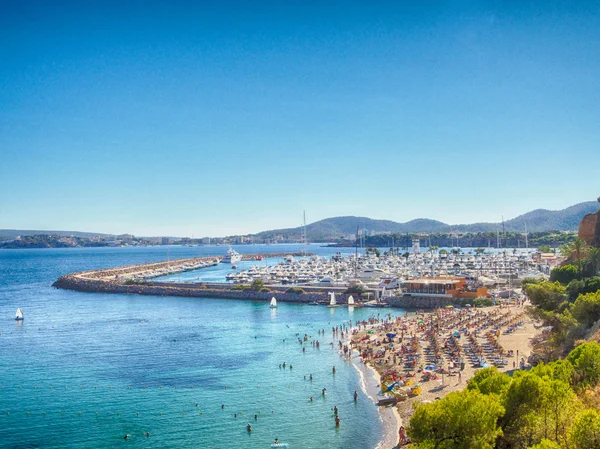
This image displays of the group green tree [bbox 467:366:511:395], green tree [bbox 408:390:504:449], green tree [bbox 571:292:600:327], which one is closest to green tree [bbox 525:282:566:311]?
green tree [bbox 571:292:600:327]

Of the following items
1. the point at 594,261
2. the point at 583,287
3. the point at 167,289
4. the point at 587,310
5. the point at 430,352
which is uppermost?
the point at 594,261

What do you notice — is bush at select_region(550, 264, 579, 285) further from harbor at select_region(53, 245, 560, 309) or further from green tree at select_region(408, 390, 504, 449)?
green tree at select_region(408, 390, 504, 449)

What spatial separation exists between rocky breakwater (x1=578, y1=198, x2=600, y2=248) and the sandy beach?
10295 millimetres

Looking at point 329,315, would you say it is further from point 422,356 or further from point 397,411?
point 397,411

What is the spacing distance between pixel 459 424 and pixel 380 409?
13.0m

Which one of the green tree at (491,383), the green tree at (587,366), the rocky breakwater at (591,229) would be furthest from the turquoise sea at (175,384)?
the rocky breakwater at (591,229)

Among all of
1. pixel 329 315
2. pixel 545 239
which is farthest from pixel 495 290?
pixel 545 239

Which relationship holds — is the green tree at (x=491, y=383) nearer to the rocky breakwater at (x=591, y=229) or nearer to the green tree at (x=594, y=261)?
the green tree at (x=594, y=261)

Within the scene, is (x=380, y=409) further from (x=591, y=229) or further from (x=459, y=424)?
(x=591, y=229)

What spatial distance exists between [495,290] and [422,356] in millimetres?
35956

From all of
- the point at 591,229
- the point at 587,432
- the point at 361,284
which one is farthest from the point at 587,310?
the point at 361,284

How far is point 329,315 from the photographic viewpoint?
59750 mm

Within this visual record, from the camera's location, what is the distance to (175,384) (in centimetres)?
3189

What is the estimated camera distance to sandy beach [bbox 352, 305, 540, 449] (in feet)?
94.6
